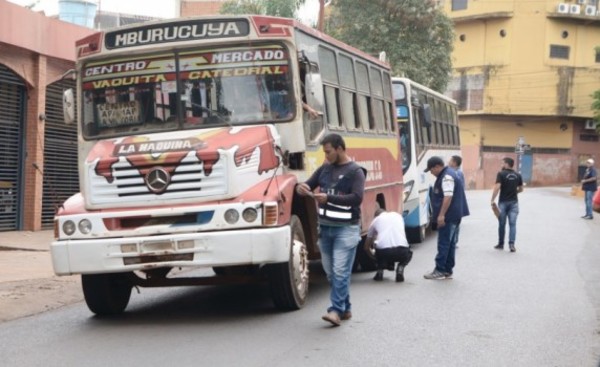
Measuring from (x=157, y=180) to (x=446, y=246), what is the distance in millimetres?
4688

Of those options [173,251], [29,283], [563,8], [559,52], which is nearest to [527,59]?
[559,52]

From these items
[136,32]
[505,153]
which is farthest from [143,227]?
[505,153]

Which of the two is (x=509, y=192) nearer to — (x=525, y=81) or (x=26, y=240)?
(x=26, y=240)

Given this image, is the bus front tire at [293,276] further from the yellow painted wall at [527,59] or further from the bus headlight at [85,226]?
the yellow painted wall at [527,59]

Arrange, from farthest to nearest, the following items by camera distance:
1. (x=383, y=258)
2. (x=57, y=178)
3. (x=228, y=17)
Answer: (x=57, y=178) < (x=383, y=258) < (x=228, y=17)

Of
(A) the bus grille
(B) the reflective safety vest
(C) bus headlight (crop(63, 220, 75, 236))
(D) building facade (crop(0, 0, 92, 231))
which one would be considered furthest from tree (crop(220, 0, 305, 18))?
(B) the reflective safety vest

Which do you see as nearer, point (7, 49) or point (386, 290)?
→ point (386, 290)

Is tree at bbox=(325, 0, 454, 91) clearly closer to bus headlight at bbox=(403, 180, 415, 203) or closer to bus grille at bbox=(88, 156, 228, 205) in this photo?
bus headlight at bbox=(403, 180, 415, 203)

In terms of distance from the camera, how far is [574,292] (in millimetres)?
10266

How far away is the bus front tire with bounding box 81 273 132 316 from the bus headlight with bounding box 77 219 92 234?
598 mm

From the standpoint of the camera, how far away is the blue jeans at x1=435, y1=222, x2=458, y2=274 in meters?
11.0

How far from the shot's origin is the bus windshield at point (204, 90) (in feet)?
27.8

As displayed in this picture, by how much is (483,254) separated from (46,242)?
826 centimetres

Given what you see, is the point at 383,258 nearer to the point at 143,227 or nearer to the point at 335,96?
the point at 335,96
